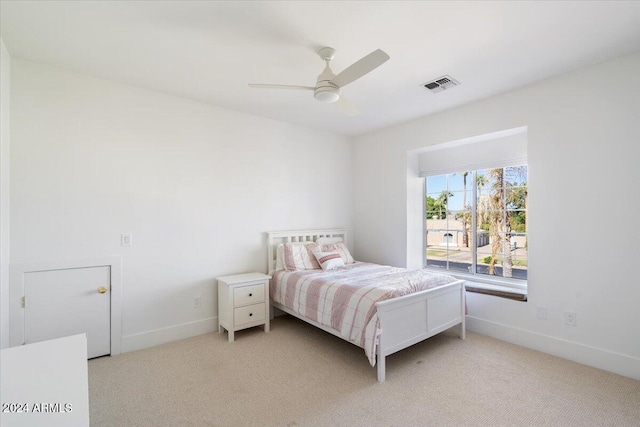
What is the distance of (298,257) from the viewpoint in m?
3.81

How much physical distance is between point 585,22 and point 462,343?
116 inches

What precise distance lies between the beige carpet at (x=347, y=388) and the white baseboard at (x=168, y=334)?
0.33 ft

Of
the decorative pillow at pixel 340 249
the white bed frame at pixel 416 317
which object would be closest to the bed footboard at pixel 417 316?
the white bed frame at pixel 416 317

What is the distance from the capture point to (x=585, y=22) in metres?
2.06

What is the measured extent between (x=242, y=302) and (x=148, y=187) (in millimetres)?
1588

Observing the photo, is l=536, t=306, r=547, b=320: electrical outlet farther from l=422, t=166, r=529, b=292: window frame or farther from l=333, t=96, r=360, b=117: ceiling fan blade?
l=333, t=96, r=360, b=117: ceiling fan blade

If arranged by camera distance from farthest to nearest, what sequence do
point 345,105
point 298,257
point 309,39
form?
point 298,257 → point 345,105 → point 309,39

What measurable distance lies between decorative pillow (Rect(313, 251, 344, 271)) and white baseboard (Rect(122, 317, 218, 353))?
1.43 metres

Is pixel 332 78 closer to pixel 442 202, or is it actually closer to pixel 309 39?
pixel 309 39

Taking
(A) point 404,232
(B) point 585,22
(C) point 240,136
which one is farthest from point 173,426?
(B) point 585,22

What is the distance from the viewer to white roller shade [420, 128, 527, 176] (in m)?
3.45

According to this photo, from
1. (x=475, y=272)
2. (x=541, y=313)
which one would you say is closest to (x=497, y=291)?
(x=541, y=313)

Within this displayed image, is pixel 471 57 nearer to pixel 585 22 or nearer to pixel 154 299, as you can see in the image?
pixel 585 22

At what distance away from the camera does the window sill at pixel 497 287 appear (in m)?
3.20
